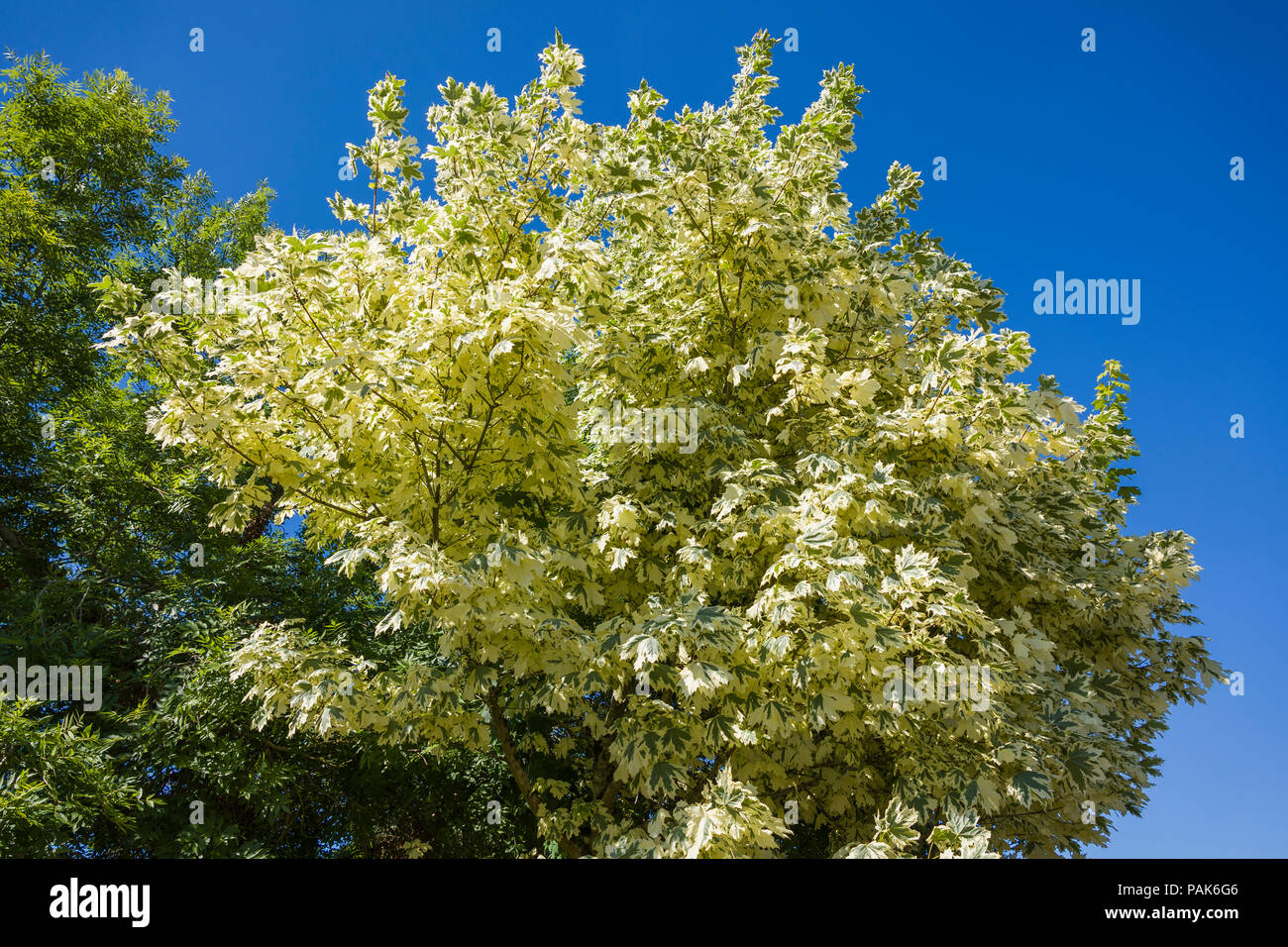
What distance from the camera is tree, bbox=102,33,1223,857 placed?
17.3ft

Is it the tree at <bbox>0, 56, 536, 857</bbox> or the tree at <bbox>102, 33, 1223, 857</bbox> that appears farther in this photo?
the tree at <bbox>0, 56, 536, 857</bbox>

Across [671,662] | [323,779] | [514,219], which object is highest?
[514,219]

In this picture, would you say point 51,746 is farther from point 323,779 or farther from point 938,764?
point 938,764

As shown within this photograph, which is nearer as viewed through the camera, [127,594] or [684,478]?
[684,478]

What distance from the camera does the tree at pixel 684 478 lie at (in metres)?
5.27

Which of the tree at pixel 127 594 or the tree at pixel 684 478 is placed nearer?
the tree at pixel 684 478

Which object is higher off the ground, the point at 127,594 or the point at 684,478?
the point at 684,478

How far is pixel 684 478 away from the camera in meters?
6.80

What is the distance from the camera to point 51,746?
23.0ft
